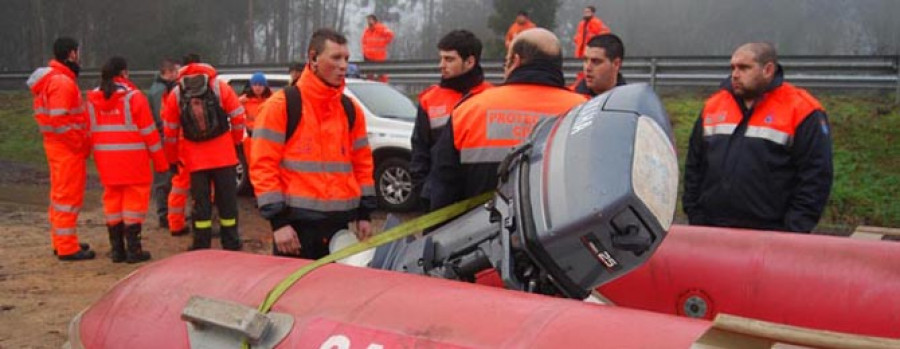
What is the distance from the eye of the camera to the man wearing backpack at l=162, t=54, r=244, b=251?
6.57 meters

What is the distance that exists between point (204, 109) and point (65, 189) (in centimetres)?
138

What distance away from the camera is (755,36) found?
1583 inches

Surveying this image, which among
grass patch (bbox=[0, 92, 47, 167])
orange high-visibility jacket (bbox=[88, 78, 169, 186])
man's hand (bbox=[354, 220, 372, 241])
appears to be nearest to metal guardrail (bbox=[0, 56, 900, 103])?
grass patch (bbox=[0, 92, 47, 167])

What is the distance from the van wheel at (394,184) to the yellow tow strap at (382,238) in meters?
5.87

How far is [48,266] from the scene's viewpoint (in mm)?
6613

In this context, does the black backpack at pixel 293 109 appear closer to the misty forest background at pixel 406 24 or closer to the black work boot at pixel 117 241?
the black work boot at pixel 117 241

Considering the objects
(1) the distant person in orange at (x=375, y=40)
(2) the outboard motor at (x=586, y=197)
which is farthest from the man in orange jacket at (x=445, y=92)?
(1) the distant person in orange at (x=375, y=40)

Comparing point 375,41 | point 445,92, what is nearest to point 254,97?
point 445,92

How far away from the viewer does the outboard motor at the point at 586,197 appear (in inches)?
88.3

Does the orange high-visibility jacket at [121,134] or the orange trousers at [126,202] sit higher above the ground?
the orange high-visibility jacket at [121,134]

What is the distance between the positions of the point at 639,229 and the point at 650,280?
40.9 inches

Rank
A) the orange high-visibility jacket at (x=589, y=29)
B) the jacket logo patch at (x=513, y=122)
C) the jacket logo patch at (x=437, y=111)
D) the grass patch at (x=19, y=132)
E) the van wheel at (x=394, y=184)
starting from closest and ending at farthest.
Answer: the jacket logo patch at (x=513, y=122), the jacket logo patch at (x=437, y=111), the van wheel at (x=394, y=184), the orange high-visibility jacket at (x=589, y=29), the grass patch at (x=19, y=132)

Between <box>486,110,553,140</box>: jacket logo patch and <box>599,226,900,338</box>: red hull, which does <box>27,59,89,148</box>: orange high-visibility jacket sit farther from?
<box>599,226,900,338</box>: red hull

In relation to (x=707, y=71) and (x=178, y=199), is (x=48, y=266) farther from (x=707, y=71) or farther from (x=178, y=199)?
(x=707, y=71)
